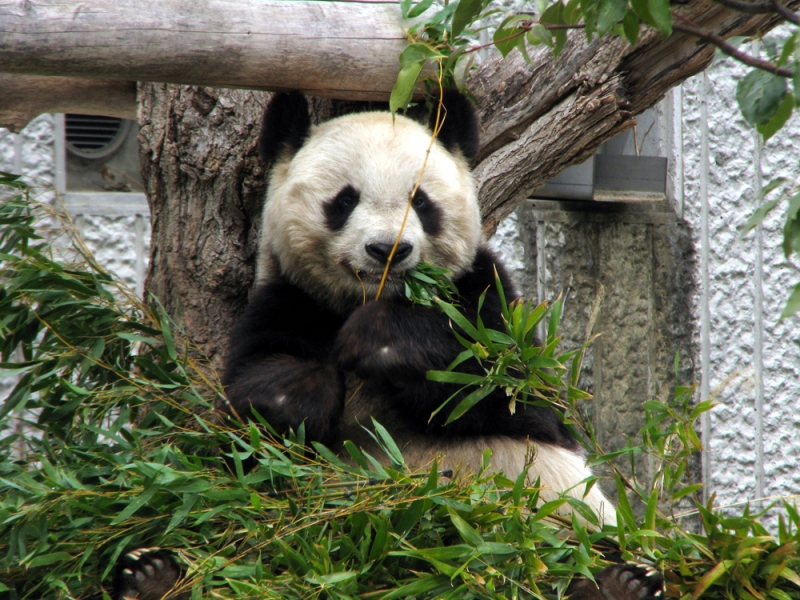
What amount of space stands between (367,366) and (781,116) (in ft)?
4.11

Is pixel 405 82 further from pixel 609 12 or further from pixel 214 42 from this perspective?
pixel 609 12

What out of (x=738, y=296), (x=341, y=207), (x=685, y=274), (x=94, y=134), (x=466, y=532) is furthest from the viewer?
(x=94, y=134)

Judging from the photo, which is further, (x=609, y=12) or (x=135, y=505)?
(x=135, y=505)

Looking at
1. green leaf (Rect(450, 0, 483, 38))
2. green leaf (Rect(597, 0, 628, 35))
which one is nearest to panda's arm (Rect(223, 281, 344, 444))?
green leaf (Rect(450, 0, 483, 38))

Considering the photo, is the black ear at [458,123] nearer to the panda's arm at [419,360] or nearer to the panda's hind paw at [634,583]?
the panda's arm at [419,360]

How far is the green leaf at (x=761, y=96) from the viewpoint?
146 centimetres

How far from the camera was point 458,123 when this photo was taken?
2.71 m

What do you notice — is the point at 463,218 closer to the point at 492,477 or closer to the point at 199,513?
the point at 492,477

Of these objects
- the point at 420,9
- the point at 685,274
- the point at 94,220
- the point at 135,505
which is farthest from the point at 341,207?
the point at 94,220

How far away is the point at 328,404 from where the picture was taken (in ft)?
7.60

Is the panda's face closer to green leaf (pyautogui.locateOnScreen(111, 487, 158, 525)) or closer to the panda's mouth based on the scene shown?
the panda's mouth

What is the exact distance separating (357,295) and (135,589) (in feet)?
3.48

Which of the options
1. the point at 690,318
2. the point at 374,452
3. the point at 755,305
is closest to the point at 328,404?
the point at 374,452

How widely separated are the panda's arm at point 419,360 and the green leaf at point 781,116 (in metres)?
1.05
